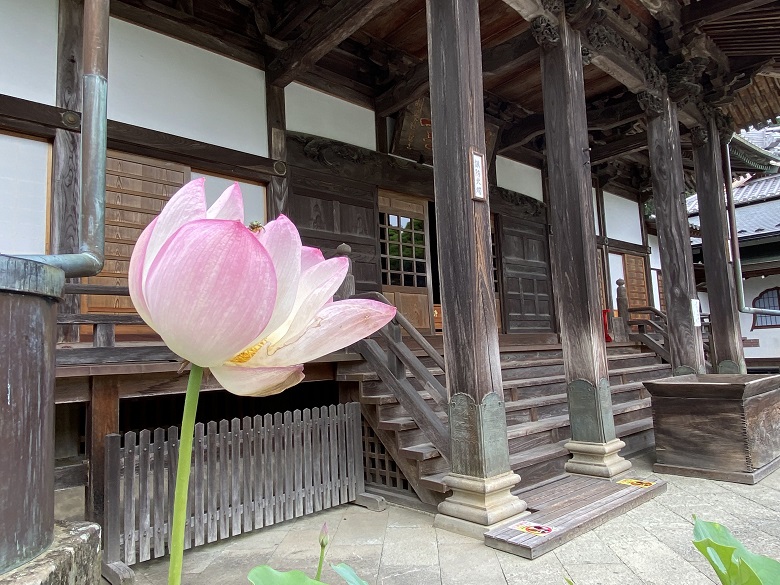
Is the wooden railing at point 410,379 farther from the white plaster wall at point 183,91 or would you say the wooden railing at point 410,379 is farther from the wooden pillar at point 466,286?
the white plaster wall at point 183,91

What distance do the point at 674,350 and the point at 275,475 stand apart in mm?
4941

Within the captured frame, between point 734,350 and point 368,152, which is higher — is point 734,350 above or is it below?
below

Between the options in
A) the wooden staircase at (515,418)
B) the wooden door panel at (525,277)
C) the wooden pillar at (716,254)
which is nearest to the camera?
the wooden staircase at (515,418)

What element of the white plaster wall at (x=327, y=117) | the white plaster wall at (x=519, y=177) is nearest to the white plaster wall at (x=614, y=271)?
the white plaster wall at (x=519, y=177)

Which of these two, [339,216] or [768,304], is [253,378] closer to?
[339,216]

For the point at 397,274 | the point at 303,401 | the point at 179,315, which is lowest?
the point at 303,401

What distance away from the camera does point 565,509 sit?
12.0 feet

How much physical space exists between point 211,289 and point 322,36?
5526 millimetres

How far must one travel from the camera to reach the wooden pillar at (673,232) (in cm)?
623

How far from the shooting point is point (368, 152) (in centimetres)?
707

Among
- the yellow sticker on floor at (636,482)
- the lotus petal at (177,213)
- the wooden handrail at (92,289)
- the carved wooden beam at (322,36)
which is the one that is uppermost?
the carved wooden beam at (322,36)

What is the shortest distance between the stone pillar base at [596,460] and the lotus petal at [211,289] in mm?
4571

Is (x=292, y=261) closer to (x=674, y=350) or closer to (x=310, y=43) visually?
(x=310, y=43)

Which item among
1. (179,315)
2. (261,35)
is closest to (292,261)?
(179,315)
